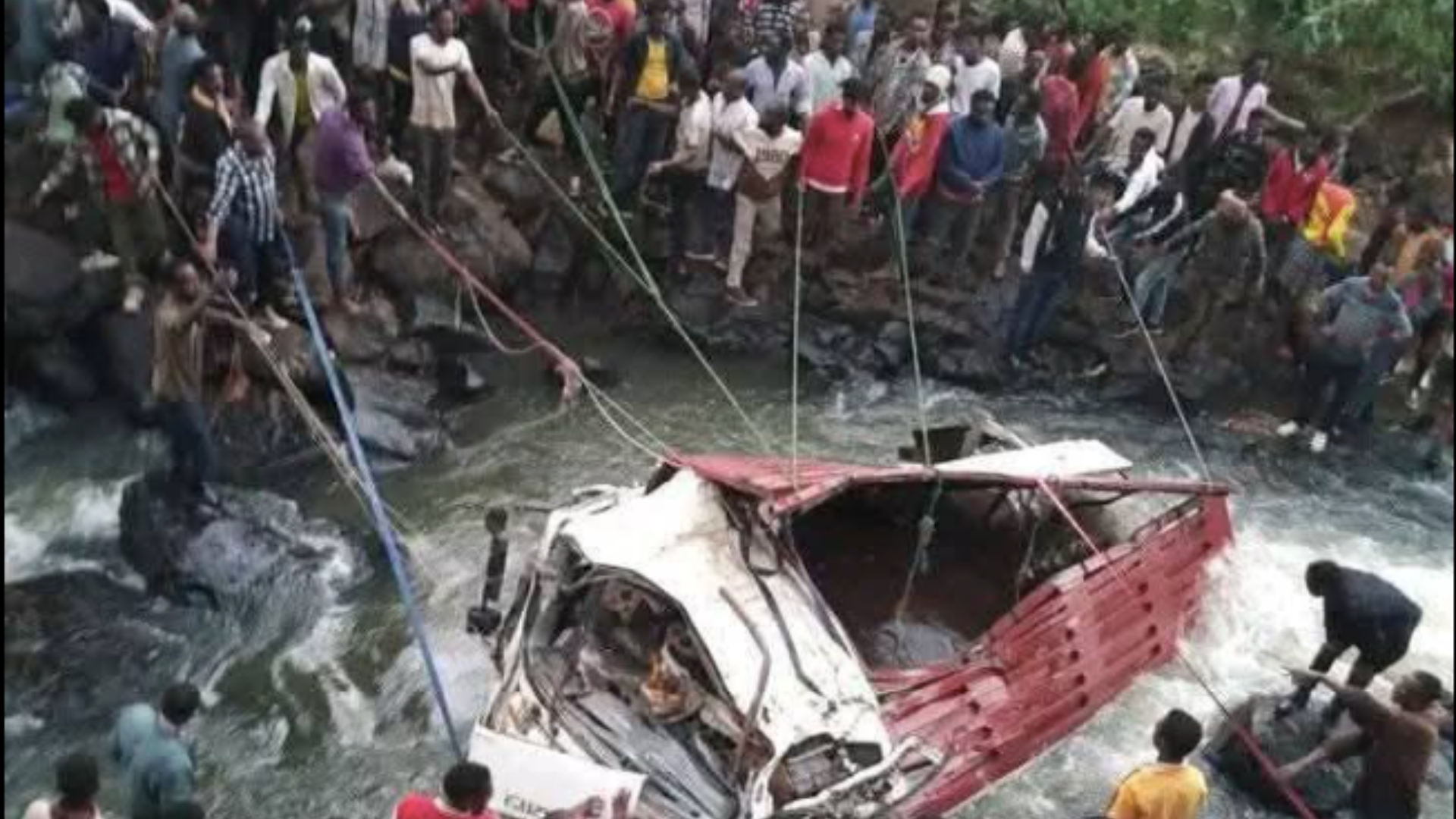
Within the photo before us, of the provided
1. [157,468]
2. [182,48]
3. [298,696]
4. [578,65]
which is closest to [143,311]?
[157,468]

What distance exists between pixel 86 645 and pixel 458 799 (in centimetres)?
430

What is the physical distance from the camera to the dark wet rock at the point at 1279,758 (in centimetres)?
934

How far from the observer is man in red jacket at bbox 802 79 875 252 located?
1231cm

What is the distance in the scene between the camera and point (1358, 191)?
12.7m

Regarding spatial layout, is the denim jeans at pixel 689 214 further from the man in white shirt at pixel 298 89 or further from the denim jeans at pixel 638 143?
the man in white shirt at pixel 298 89

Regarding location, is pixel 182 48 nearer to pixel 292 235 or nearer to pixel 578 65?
pixel 292 235

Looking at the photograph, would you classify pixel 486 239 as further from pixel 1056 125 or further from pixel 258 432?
pixel 1056 125

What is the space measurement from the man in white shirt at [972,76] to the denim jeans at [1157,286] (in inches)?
81.8

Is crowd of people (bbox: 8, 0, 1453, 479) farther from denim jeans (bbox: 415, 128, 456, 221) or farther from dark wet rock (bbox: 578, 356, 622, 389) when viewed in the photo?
dark wet rock (bbox: 578, 356, 622, 389)

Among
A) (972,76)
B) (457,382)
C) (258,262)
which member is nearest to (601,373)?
(457,382)

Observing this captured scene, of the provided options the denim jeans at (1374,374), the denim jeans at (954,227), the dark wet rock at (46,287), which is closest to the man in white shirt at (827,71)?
the denim jeans at (954,227)

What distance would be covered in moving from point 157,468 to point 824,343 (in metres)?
6.13

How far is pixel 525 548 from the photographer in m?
11.3

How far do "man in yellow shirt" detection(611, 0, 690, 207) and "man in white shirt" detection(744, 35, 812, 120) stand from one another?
60cm
